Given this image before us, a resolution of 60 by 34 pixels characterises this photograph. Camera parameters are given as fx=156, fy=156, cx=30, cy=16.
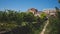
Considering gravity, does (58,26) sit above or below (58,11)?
below

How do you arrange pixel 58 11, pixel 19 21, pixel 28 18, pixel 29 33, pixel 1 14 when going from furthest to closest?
pixel 28 18 → pixel 19 21 → pixel 1 14 → pixel 29 33 → pixel 58 11

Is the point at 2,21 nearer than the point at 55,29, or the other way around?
the point at 55,29

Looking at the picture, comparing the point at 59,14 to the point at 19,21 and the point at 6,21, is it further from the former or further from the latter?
the point at 19,21

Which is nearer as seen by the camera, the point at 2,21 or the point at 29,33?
the point at 29,33

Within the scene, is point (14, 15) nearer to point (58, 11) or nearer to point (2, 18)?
point (2, 18)

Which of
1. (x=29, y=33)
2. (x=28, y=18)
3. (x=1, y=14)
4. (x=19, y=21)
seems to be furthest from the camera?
(x=28, y=18)

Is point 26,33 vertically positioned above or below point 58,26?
below

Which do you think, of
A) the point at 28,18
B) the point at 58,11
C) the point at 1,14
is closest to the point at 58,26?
the point at 58,11

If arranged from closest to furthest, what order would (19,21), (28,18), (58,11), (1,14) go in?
(58,11), (1,14), (19,21), (28,18)

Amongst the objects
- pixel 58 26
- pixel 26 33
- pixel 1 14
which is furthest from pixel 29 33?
pixel 58 26
